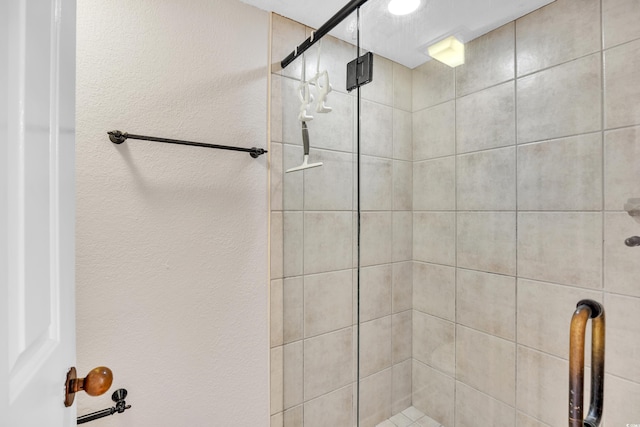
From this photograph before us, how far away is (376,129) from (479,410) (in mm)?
1094

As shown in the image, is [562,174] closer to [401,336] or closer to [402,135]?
[402,135]

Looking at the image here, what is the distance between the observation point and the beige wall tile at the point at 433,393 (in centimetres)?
112

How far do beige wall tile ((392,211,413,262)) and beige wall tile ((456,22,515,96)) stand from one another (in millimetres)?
497

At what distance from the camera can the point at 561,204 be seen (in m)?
0.91

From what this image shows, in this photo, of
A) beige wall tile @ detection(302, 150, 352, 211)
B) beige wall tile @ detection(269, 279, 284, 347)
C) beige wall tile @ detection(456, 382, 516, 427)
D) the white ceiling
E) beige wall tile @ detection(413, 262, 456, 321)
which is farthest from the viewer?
beige wall tile @ detection(269, 279, 284, 347)

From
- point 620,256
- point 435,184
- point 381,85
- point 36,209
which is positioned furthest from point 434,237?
point 36,209

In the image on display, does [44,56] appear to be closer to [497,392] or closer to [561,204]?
[561,204]

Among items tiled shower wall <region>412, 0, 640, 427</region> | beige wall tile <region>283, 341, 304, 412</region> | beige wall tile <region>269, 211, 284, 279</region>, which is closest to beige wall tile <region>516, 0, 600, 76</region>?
tiled shower wall <region>412, 0, 640, 427</region>

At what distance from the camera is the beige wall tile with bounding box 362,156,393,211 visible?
3.88 feet

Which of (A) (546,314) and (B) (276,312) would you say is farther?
(B) (276,312)

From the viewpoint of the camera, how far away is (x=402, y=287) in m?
1.22

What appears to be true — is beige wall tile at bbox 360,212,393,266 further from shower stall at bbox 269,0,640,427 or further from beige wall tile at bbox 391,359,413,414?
beige wall tile at bbox 391,359,413,414

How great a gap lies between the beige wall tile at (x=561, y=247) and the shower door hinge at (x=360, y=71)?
2.36ft

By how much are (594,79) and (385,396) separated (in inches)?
51.9
